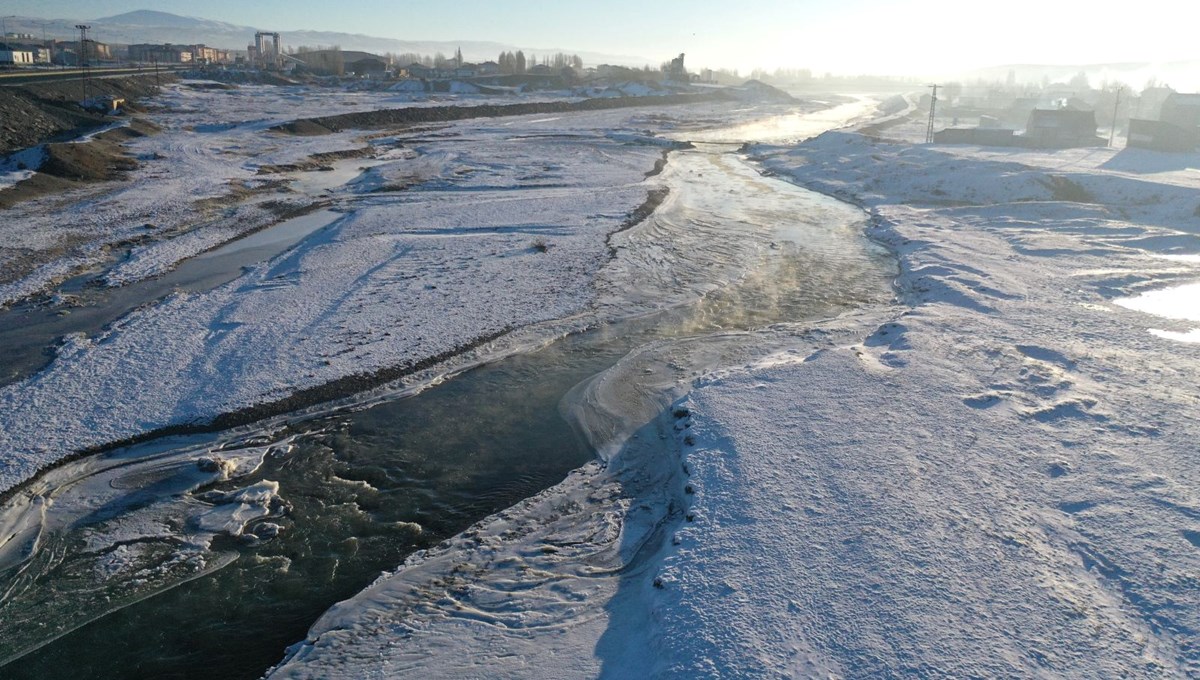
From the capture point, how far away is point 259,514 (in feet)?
21.0

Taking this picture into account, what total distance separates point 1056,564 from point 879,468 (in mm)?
1539

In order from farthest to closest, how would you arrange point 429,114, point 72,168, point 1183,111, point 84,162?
point 429,114
point 1183,111
point 84,162
point 72,168

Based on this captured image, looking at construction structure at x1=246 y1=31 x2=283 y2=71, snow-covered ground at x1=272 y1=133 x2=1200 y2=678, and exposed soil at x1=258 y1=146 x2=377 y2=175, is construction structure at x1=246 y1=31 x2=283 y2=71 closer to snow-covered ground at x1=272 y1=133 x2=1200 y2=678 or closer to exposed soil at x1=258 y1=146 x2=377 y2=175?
exposed soil at x1=258 y1=146 x2=377 y2=175

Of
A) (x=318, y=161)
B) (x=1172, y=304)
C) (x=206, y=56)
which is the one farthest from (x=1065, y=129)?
(x=206, y=56)

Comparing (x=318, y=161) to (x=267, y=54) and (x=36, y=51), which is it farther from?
(x=267, y=54)

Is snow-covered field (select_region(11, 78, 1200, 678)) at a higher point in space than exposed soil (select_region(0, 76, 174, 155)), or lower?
lower

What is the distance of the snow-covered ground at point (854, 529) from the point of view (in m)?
4.67

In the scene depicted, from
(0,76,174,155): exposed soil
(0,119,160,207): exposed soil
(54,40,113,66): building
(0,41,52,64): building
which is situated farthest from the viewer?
(54,40,113,66): building

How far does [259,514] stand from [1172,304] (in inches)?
503

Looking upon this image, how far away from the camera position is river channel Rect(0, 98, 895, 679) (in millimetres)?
5086

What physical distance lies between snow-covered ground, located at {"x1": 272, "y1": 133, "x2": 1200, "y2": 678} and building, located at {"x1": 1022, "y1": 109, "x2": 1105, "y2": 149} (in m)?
33.4

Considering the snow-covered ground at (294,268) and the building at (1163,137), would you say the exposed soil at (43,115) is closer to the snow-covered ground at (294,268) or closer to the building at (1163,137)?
the snow-covered ground at (294,268)

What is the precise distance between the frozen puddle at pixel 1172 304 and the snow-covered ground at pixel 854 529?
0.76 ft

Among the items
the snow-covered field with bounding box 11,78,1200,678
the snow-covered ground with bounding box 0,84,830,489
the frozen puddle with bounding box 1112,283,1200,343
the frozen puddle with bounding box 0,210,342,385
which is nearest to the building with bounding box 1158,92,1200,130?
the snow-covered field with bounding box 11,78,1200,678
